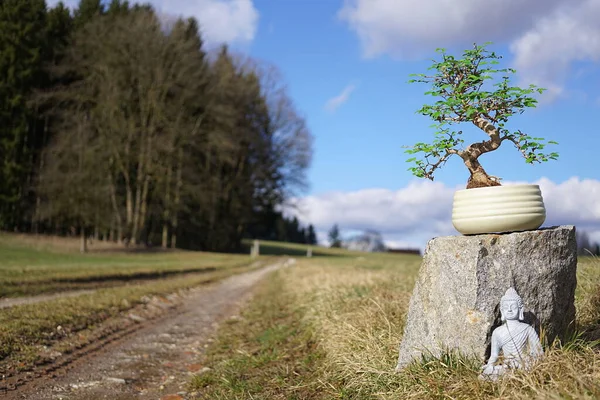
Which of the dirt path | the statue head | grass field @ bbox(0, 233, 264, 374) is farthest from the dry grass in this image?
the statue head

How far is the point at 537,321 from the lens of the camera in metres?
3.70

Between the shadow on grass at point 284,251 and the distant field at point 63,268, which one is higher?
the shadow on grass at point 284,251

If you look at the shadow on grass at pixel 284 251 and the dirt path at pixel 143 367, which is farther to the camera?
the shadow on grass at pixel 284 251

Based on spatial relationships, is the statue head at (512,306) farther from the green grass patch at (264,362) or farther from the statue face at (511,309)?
the green grass patch at (264,362)

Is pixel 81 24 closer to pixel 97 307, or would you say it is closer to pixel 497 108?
pixel 97 307

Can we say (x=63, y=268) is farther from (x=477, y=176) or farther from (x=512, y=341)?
(x=512, y=341)

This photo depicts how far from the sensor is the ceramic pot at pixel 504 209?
144 inches

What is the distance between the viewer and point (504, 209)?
368cm

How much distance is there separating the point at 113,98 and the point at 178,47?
192 inches

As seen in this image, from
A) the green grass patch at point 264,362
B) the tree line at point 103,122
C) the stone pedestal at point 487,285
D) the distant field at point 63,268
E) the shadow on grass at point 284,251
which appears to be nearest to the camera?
the stone pedestal at point 487,285

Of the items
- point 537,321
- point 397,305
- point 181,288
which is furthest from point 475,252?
point 181,288

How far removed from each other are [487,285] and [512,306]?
0.23 metres

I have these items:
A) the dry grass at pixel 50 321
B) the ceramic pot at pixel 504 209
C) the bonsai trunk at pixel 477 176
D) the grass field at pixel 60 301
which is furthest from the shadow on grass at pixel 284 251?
the ceramic pot at pixel 504 209

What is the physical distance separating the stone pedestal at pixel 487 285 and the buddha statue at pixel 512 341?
0.38ft
